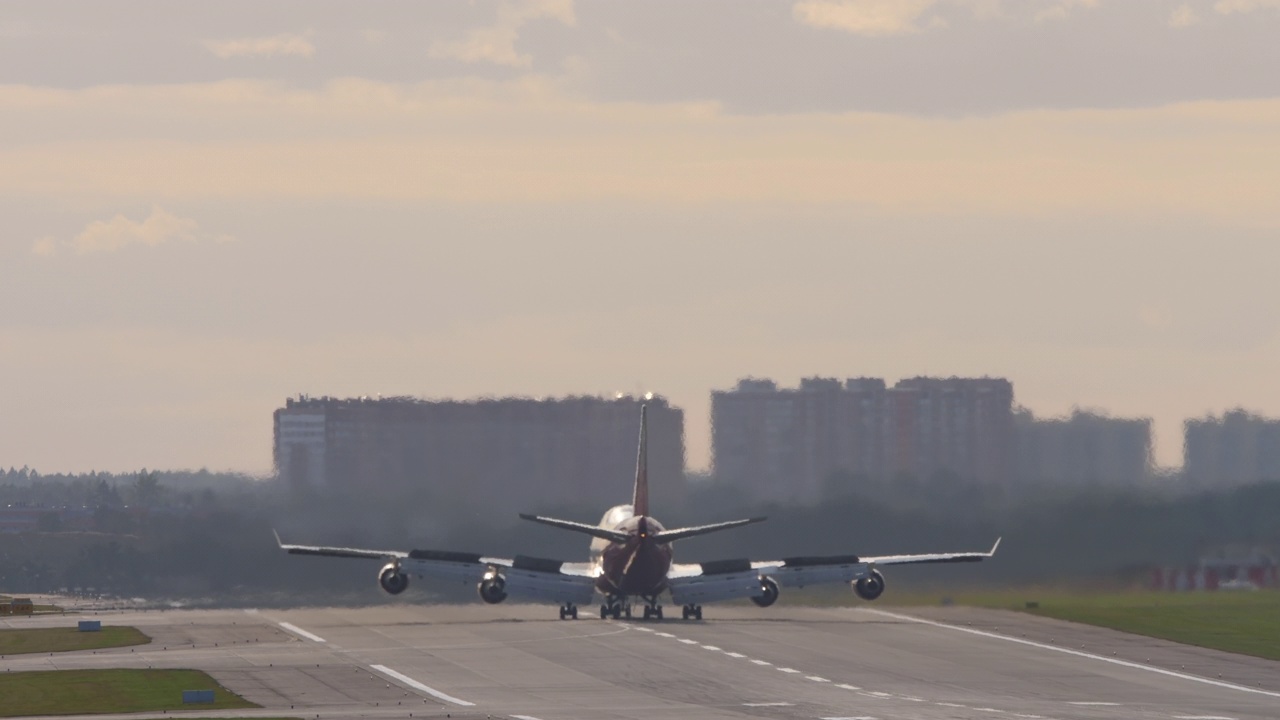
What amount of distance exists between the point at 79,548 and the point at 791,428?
33.8 m

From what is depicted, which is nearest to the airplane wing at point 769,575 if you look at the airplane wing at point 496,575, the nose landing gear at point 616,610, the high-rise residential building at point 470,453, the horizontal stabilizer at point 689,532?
the nose landing gear at point 616,610

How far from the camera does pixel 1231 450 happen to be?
3829 inches

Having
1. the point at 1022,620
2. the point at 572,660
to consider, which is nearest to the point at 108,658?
the point at 572,660

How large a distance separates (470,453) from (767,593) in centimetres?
1686

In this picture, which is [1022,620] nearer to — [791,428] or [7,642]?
[791,428]

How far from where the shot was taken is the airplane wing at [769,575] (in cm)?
8812

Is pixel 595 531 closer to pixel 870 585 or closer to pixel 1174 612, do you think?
pixel 870 585

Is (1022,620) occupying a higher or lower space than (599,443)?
lower

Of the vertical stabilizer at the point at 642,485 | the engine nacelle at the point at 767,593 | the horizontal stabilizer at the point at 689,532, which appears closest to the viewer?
the horizontal stabilizer at the point at 689,532

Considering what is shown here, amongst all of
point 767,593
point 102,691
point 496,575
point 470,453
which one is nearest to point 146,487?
point 470,453

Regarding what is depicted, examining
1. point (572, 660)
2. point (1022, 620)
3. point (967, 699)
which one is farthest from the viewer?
point (1022, 620)

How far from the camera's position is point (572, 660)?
240 ft

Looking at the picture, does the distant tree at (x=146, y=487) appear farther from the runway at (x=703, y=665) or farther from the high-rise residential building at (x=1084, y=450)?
the high-rise residential building at (x=1084, y=450)

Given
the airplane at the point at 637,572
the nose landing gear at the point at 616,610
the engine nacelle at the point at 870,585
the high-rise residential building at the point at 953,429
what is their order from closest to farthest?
the airplane at the point at 637,572 < the engine nacelle at the point at 870,585 < the nose landing gear at the point at 616,610 < the high-rise residential building at the point at 953,429
